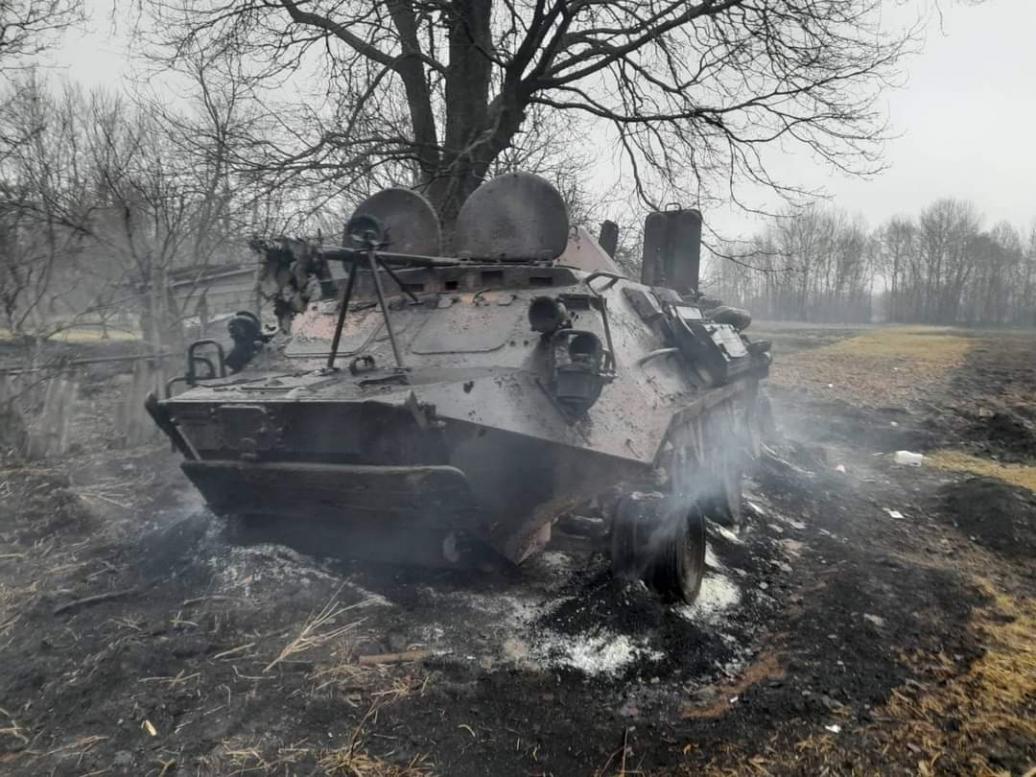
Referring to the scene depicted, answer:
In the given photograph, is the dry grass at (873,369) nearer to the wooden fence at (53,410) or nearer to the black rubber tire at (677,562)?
the black rubber tire at (677,562)

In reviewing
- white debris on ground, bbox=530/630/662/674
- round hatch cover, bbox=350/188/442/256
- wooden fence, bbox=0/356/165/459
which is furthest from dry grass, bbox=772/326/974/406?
wooden fence, bbox=0/356/165/459

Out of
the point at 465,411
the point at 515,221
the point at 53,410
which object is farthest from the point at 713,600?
the point at 53,410

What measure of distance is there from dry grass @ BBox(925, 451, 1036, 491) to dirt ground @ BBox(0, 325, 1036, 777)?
1.94 m

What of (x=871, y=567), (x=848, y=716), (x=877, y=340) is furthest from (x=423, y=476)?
(x=877, y=340)

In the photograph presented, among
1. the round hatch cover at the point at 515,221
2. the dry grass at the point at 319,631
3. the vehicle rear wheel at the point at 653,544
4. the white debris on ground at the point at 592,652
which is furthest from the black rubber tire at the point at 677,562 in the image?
the round hatch cover at the point at 515,221

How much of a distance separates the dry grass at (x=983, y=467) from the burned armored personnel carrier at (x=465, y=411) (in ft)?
15.7

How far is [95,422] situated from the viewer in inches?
468

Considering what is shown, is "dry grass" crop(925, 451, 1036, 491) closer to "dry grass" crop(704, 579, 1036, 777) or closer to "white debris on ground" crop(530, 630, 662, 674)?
"dry grass" crop(704, 579, 1036, 777)

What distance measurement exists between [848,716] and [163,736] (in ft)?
10.4

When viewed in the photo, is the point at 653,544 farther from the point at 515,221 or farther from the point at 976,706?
the point at 515,221

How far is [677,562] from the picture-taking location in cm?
469

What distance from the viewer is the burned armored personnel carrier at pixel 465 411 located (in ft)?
14.2

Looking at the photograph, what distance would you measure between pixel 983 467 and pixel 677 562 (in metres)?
7.07

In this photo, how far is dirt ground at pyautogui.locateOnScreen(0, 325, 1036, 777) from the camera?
340 cm
